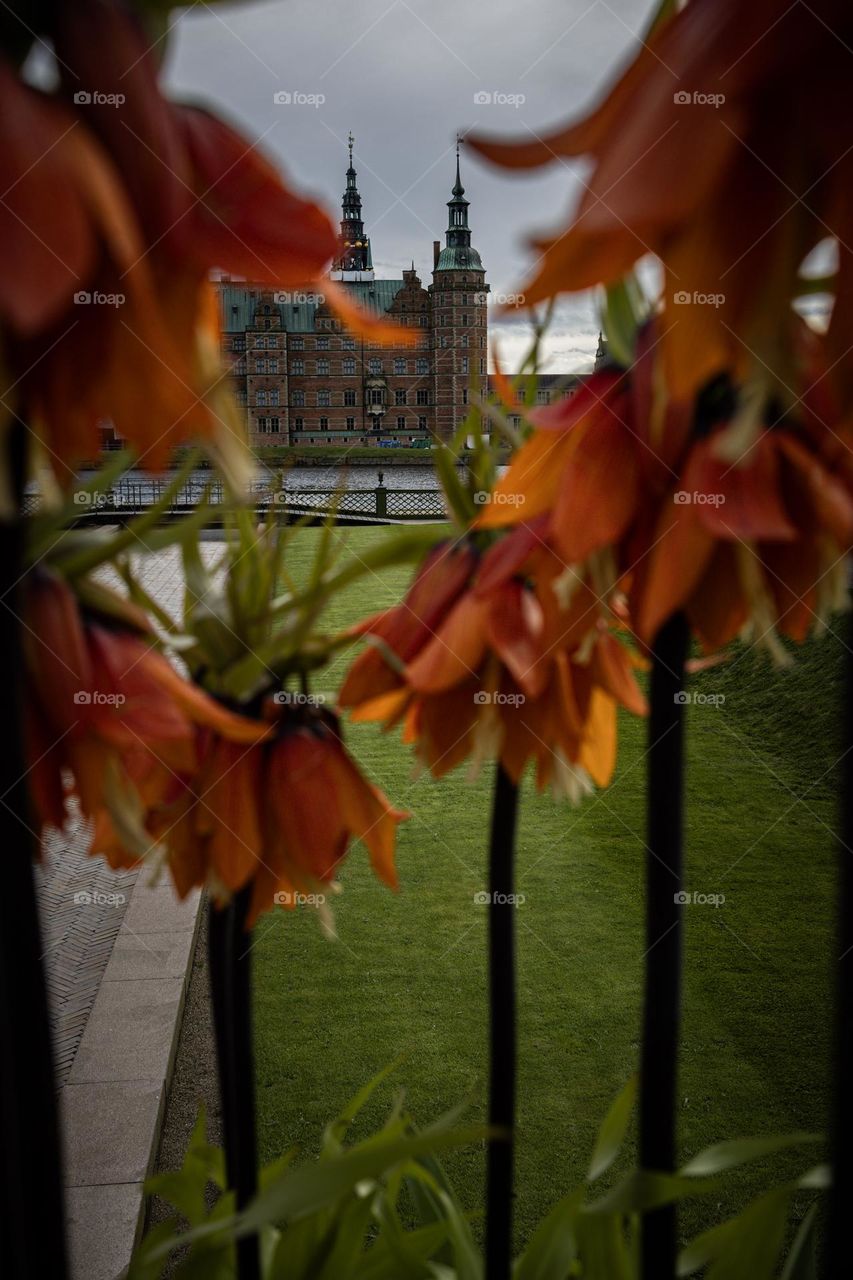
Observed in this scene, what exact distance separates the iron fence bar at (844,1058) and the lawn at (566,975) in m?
1.95

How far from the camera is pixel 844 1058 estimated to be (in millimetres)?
496

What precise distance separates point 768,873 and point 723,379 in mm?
4432

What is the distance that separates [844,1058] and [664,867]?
0.15 metres

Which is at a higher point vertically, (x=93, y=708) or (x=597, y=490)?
(x=597, y=490)

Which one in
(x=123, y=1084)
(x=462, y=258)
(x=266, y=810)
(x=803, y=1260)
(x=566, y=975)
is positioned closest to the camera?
(x=266, y=810)

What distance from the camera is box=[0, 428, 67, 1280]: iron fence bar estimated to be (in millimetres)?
485

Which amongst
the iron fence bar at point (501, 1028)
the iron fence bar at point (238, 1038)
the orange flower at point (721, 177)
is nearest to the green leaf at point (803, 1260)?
the iron fence bar at point (501, 1028)

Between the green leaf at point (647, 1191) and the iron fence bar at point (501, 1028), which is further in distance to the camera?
the iron fence bar at point (501, 1028)

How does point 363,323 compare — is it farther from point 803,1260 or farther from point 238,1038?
point 803,1260

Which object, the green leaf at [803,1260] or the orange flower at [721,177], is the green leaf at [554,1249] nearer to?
the green leaf at [803,1260]

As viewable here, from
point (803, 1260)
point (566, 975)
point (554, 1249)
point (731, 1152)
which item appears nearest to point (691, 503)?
point (731, 1152)

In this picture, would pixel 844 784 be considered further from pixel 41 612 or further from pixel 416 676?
pixel 41 612

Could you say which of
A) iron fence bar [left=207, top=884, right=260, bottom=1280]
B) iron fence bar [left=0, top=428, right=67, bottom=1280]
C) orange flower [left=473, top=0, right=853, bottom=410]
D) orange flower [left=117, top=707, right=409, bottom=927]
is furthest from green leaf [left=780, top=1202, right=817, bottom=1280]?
orange flower [left=473, top=0, right=853, bottom=410]

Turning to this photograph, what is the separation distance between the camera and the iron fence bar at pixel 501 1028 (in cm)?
75
